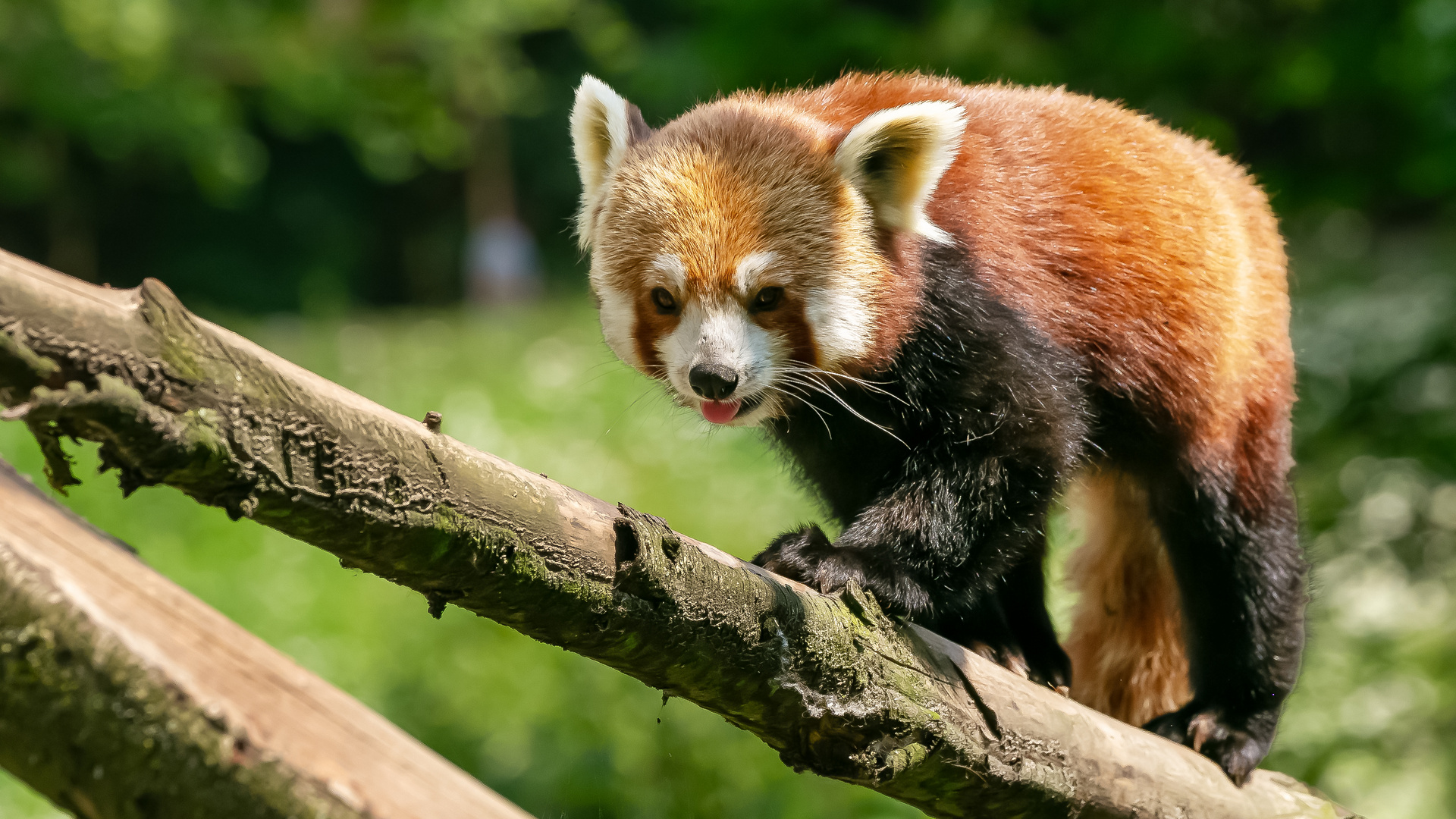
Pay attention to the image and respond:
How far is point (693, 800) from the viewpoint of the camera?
4387mm

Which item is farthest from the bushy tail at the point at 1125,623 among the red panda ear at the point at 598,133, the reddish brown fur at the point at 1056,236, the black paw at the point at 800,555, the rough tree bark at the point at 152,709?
the rough tree bark at the point at 152,709

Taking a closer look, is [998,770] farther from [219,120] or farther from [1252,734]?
[219,120]

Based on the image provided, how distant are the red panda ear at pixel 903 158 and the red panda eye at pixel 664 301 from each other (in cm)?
46

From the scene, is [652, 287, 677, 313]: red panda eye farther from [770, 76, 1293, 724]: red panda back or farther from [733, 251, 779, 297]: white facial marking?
[770, 76, 1293, 724]: red panda back

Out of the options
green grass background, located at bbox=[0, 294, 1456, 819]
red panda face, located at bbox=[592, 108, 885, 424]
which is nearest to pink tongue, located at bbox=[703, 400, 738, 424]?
red panda face, located at bbox=[592, 108, 885, 424]

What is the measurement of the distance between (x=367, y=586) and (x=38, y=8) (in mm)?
4284

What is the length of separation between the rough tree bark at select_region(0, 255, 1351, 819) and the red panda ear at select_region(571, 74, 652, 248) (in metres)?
1.19

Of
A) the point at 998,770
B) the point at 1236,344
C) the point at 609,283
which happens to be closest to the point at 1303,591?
the point at 1236,344

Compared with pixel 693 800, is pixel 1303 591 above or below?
above

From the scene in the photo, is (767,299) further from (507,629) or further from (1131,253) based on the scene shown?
(507,629)

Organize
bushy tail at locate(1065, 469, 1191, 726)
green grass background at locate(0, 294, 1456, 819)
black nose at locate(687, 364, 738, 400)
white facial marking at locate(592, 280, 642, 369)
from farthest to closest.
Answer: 1. green grass background at locate(0, 294, 1456, 819)
2. bushy tail at locate(1065, 469, 1191, 726)
3. white facial marking at locate(592, 280, 642, 369)
4. black nose at locate(687, 364, 738, 400)

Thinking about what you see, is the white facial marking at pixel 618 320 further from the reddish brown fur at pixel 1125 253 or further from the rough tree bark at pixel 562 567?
the rough tree bark at pixel 562 567

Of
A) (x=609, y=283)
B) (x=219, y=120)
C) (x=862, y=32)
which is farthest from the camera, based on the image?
(x=219, y=120)

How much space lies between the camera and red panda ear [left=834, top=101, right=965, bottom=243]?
243 cm
